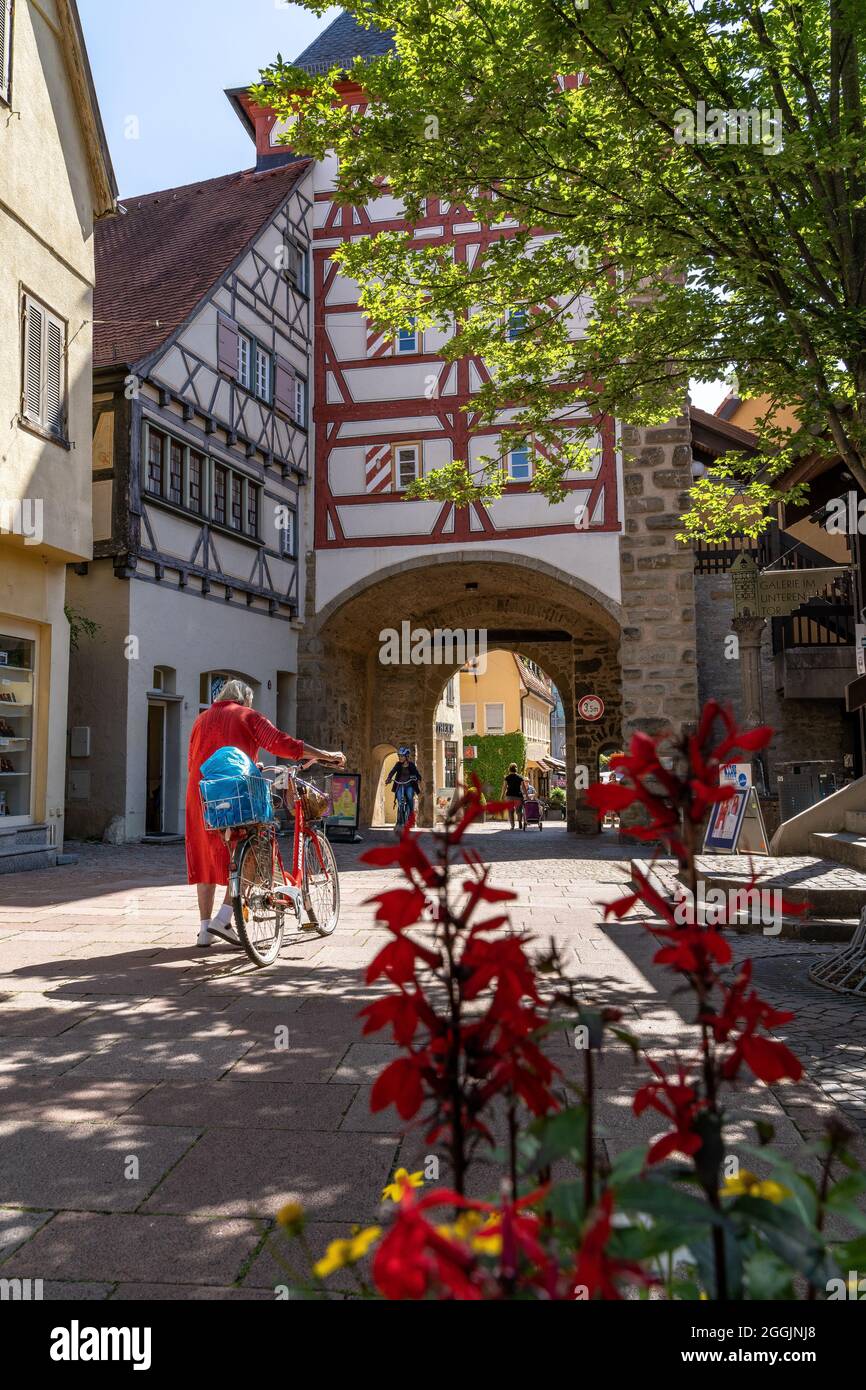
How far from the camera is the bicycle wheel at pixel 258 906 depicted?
5406 mm

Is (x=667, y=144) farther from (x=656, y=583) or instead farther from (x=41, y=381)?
(x=656, y=583)

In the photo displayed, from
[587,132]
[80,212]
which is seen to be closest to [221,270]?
[80,212]

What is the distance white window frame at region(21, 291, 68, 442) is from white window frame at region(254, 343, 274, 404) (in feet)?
20.7

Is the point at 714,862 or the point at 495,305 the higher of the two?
the point at 495,305

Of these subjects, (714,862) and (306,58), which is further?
(306,58)

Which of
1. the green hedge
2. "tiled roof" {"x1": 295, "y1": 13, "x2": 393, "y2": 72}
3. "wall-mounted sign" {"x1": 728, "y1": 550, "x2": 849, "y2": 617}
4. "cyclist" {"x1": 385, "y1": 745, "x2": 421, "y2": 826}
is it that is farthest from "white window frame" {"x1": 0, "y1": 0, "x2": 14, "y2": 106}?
the green hedge

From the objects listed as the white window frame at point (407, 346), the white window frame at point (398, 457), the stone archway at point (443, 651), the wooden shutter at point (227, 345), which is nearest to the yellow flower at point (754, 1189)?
the wooden shutter at point (227, 345)

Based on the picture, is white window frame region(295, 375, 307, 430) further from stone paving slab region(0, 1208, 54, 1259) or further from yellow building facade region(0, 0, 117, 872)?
stone paving slab region(0, 1208, 54, 1259)

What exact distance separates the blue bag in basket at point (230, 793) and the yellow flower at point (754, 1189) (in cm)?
452

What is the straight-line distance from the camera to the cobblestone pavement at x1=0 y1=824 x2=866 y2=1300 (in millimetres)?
2375

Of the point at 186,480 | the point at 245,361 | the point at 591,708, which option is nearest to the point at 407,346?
the point at 245,361

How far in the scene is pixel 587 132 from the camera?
20.9 ft

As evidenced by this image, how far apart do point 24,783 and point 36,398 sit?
4.42 meters
